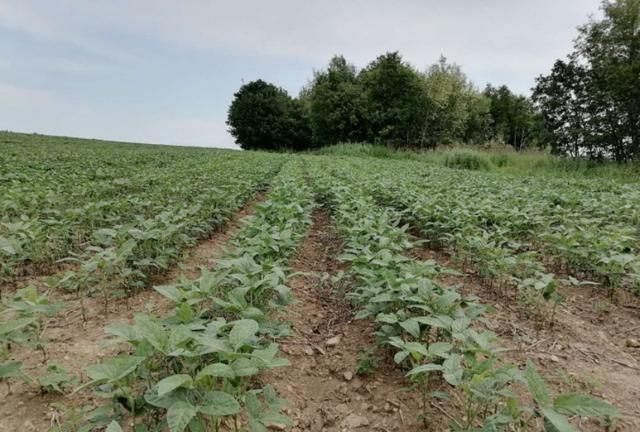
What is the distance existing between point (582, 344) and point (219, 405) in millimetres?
2082

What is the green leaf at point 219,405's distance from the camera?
107 cm

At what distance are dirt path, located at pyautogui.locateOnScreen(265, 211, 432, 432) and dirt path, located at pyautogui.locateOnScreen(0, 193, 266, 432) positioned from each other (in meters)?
0.78

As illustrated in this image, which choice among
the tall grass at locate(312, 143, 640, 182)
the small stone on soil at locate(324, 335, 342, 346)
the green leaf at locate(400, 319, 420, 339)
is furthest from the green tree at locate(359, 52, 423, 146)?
the green leaf at locate(400, 319, 420, 339)

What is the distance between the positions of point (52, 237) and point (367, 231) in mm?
2706

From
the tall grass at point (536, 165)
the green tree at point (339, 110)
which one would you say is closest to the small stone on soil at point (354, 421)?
the tall grass at point (536, 165)

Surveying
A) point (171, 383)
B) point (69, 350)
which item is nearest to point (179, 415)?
point (171, 383)

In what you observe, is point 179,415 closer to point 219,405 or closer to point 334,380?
point 219,405

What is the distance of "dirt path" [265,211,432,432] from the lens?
162cm

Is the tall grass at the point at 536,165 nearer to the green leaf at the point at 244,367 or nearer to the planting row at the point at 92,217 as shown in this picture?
the planting row at the point at 92,217

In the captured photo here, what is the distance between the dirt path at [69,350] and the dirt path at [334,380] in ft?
2.56

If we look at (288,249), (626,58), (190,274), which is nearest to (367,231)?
(288,249)

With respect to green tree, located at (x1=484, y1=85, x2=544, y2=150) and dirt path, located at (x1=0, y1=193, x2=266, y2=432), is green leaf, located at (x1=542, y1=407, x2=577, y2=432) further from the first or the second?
green tree, located at (x1=484, y1=85, x2=544, y2=150)

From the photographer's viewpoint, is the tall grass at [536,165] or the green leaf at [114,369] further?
the tall grass at [536,165]

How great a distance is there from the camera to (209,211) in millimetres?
4359
